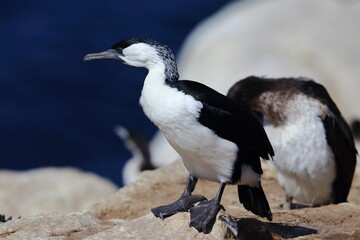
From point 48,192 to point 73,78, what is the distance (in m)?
10.6

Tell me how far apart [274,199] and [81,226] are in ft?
10.6

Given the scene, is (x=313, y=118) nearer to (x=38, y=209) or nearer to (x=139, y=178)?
(x=139, y=178)

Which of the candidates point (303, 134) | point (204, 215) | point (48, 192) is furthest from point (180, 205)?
point (48, 192)

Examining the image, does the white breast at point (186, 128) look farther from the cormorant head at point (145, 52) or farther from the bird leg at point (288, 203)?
the bird leg at point (288, 203)

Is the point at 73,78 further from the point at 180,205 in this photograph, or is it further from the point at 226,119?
the point at 226,119

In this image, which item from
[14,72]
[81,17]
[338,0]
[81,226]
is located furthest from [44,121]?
[81,226]

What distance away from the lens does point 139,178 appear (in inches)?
405

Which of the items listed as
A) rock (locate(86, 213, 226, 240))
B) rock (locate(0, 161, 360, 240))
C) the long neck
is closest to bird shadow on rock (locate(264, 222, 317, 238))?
rock (locate(0, 161, 360, 240))

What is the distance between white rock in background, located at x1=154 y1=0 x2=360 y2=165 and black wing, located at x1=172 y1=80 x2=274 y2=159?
9.54 m

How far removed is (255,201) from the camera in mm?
7227

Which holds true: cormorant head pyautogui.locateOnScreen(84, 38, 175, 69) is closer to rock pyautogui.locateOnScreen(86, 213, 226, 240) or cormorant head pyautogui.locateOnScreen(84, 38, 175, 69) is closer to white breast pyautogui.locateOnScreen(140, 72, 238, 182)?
white breast pyautogui.locateOnScreen(140, 72, 238, 182)

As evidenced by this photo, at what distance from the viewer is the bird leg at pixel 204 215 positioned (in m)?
6.70

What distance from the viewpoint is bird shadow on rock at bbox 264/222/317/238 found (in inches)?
282

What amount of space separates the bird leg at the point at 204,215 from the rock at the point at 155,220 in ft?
0.19
